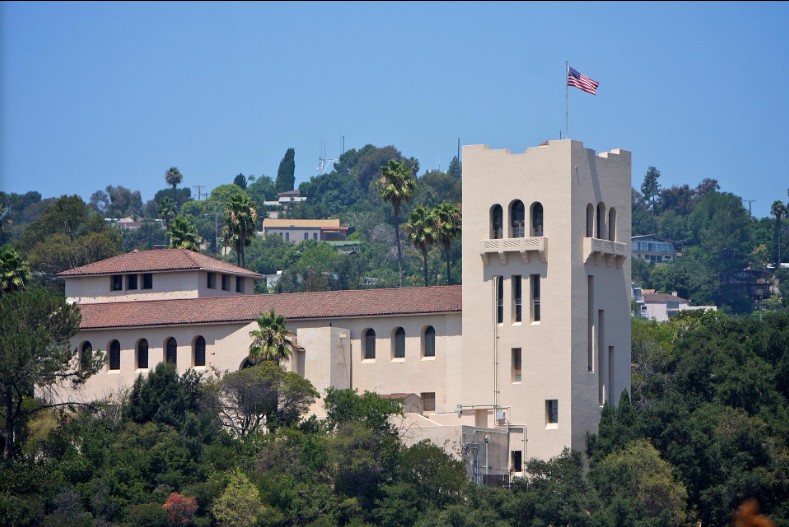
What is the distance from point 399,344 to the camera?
3206 inches

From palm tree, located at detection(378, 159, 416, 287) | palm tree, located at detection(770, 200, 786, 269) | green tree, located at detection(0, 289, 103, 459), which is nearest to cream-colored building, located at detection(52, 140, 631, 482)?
green tree, located at detection(0, 289, 103, 459)

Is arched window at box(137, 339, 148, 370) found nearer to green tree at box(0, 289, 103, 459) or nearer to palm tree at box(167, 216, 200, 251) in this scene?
green tree at box(0, 289, 103, 459)

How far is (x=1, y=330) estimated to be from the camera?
254 ft

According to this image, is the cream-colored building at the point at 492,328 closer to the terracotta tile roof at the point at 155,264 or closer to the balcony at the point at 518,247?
the balcony at the point at 518,247

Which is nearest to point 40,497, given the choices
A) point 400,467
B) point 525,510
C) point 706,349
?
point 400,467

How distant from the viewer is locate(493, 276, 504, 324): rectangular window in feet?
254

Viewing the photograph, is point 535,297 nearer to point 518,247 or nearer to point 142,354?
point 518,247

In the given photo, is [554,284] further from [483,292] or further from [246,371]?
[246,371]

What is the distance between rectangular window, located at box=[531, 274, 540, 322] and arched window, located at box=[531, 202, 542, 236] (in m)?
1.91

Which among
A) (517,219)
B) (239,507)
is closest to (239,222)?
(517,219)

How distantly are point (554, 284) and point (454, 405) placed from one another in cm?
702

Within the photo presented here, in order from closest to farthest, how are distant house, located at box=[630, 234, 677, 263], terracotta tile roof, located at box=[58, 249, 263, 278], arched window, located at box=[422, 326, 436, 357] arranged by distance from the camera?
arched window, located at box=[422, 326, 436, 357]
terracotta tile roof, located at box=[58, 249, 263, 278]
distant house, located at box=[630, 234, 677, 263]

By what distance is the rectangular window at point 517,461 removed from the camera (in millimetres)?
75875

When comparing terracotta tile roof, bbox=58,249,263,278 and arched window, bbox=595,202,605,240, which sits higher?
arched window, bbox=595,202,605,240
